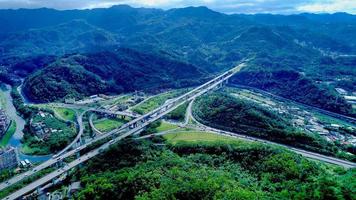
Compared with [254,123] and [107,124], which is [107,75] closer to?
[107,124]

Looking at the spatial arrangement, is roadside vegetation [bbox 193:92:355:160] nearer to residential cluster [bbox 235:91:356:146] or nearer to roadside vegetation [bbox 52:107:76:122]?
residential cluster [bbox 235:91:356:146]

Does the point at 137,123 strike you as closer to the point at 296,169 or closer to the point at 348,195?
the point at 296,169

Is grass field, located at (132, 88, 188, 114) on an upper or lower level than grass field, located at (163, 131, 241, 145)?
lower

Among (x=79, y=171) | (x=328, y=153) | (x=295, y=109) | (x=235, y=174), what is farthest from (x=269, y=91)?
(x=79, y=171)

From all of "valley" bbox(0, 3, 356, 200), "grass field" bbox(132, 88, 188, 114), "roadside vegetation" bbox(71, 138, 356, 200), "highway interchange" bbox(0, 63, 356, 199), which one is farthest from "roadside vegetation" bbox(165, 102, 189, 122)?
"roadside vegetation" bbox(71, 138, 356, 200)

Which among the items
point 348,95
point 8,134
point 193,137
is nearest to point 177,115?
point 193,137
